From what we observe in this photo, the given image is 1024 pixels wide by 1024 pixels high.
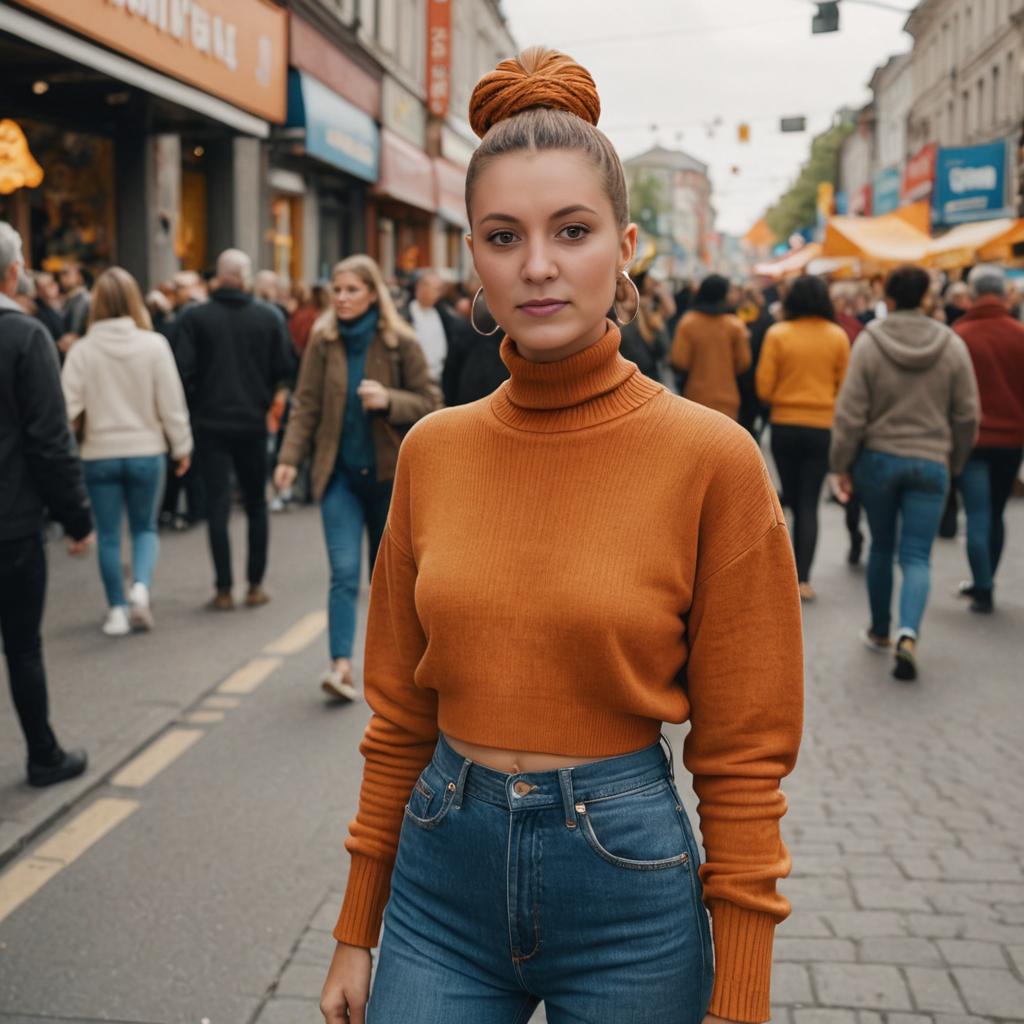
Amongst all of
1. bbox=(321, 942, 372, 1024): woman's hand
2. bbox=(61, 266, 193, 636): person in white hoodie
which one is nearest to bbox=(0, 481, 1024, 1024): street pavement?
bbox=(61, 266, 193, 636): person in white hoodie

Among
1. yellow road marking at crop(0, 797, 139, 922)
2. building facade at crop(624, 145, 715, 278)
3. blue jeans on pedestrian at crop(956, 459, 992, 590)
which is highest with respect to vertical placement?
building facade at crop(624, 145, 715, 278)

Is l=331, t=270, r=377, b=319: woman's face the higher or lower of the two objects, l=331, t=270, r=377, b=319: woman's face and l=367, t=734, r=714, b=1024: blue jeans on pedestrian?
the higher

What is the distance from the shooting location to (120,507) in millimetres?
8094

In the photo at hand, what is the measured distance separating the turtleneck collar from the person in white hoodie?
6354 millimetres

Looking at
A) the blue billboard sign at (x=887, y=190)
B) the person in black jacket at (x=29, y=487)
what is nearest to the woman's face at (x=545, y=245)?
the person in black jacket at (x=29, y=487)

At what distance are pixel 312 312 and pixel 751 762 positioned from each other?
1224 cm

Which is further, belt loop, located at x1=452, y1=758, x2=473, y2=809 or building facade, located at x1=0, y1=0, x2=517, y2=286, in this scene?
building facade, located at x1=0, y1=0, x2=517, y2=286

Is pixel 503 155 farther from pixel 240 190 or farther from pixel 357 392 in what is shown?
pixel 240 190

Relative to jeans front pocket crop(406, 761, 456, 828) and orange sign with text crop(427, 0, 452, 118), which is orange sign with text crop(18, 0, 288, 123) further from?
orange sign with text crop(427, 0, 452, 118)

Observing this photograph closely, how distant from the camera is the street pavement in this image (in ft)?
11.8

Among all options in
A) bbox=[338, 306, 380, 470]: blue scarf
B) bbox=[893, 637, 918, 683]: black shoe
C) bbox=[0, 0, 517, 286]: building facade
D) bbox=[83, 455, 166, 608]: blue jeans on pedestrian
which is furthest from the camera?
bbox=[0, 0, 517, 286]: building facade

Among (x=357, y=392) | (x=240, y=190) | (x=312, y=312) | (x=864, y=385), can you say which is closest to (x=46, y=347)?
(x=357, y=392)

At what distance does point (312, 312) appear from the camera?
13.6 metres

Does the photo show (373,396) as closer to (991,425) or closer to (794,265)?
(991,425)
